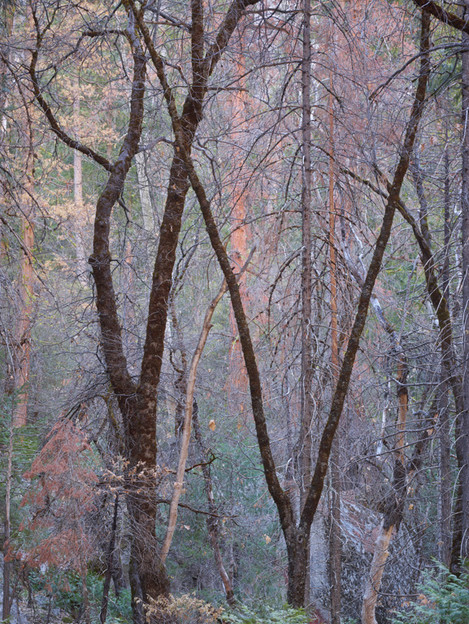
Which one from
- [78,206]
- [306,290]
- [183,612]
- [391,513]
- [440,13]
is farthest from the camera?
[78,206]

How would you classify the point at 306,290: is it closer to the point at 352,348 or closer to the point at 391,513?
the point at 352,348

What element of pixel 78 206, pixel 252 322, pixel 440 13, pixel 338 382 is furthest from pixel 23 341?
pixel 78 206

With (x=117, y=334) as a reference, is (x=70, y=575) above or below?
below

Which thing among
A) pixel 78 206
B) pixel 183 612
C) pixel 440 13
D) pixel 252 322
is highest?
pixel 78 206

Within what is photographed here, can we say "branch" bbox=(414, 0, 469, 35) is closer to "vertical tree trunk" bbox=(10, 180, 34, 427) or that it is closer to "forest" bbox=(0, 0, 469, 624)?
"forest" bbox=(0, 0, 469, 624)

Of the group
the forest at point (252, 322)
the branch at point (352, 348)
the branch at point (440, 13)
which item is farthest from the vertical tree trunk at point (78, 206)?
the branch at point (440, 13)

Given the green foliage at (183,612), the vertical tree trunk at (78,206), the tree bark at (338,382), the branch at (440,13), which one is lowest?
the green foliage at (183,612)

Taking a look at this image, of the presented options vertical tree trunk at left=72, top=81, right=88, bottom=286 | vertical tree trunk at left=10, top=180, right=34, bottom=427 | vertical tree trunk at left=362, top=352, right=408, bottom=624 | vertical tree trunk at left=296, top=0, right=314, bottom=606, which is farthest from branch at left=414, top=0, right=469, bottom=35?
vertical tree trunk at left=72, top=81, right=88, bottom=286

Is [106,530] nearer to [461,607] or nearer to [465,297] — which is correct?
[461,607]

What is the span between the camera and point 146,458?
621 centimetres

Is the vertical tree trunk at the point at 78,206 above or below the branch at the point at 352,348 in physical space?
above

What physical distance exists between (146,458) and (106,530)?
95 cm

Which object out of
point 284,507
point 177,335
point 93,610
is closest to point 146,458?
point 284,507

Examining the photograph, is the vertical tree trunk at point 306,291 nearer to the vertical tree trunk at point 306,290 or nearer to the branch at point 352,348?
the vertical tree trunk at point 306,290
